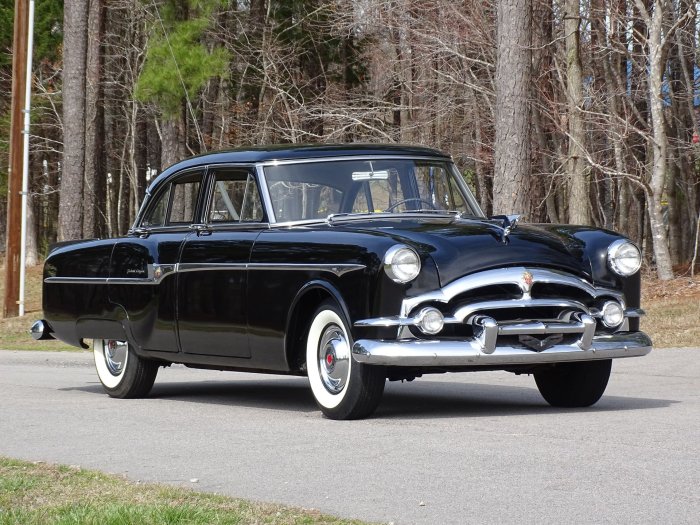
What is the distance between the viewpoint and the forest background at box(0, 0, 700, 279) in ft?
88.8

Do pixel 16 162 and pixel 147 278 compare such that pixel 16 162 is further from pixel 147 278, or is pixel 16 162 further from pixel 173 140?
pixel 147 278

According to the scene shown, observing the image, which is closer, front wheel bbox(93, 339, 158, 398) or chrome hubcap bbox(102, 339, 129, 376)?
front wheel bbox(93, 339, 158, 398)

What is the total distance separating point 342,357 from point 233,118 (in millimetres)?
27309

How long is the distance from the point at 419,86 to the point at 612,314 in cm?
2094

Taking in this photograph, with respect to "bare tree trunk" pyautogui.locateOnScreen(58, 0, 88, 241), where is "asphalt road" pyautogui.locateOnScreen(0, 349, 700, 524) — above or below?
below

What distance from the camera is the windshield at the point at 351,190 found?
31.3 ft

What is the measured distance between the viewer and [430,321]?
324 inches

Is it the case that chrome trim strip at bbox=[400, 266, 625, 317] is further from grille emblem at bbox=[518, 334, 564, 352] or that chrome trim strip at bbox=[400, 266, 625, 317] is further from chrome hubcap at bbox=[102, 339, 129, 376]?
chrome hubcap at bbox=[102, 339, 129, 376]

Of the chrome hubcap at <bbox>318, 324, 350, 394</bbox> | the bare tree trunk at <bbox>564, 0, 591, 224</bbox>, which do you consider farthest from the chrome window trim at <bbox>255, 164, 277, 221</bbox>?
the bare tree trunk at <bbox>564, 0, 591, 224</bbox>

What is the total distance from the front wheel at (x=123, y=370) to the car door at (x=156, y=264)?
11.4 inches

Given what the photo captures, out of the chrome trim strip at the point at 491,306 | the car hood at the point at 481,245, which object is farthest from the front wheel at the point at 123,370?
the chrome trim strip at the point at 491,306

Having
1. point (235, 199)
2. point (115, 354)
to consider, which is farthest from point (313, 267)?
point (115, 354)

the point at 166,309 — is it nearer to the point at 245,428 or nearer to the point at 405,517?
the point at 245,428

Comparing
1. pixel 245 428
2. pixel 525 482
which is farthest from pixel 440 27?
pixel 525 482
